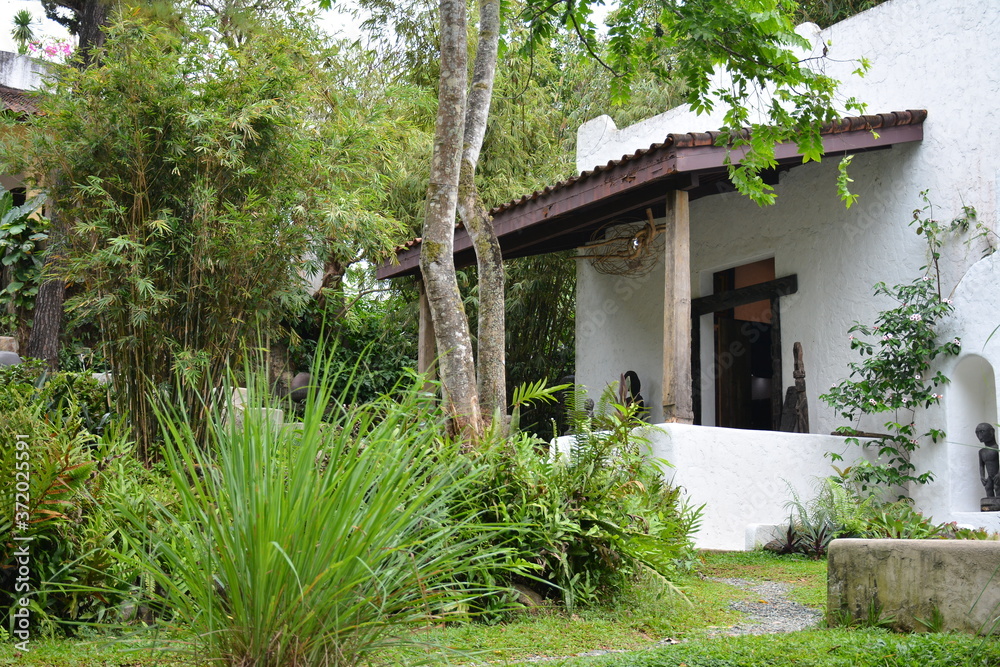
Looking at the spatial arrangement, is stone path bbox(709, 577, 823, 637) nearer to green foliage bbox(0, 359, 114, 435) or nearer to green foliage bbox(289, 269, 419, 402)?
green foliage bbox(0, 359, 114, 435)

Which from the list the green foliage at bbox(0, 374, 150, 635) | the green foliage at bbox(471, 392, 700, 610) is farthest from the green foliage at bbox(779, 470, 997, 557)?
the green foliage at bbox(0, 374, 150, 635)

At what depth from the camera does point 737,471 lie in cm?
789

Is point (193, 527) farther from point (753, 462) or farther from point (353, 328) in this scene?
point (353, 328)

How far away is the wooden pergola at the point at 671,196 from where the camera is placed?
301 inches

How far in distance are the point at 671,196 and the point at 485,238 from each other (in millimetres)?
2945

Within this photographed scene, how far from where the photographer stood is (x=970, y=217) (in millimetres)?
8156

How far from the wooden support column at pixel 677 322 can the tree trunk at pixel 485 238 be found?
2437 millimetres

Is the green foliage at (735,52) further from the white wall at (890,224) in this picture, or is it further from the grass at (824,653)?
the white wall at (890,224)

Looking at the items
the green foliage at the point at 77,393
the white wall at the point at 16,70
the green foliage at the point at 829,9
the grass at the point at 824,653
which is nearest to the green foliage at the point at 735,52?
the grass at the point at 824,653

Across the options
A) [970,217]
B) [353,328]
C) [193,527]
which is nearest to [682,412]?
[970,217]

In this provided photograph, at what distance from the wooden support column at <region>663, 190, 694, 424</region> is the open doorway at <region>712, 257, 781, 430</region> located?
2.72m

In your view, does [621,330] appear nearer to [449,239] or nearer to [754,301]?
[754,301]

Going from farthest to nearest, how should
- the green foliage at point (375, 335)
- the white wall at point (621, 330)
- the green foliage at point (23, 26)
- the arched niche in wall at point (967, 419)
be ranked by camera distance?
1. the green foliage at point (23, 26)
2. the green foliage at point (375, 335)
3. the white wall at point (621, 330)
4. the arched niche in wall at point (967, 419)

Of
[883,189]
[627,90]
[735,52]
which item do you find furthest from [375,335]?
[735,52]
